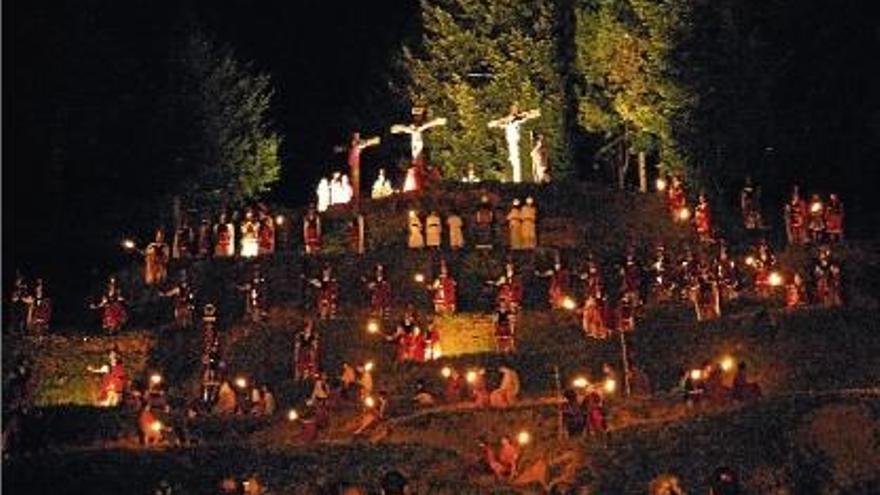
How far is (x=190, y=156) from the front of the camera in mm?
41312

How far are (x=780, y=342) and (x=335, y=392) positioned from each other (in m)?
7.65

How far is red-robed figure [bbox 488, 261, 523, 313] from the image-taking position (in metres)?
26.2

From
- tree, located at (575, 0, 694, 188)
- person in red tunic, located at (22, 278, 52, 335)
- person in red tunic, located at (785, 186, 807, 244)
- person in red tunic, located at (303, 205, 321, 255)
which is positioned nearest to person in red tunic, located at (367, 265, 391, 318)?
person in red tunic, located at (303, 205, 321, 255)

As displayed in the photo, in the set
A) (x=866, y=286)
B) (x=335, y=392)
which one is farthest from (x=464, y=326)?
(x=866, y=286)

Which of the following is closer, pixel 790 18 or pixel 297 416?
pixel 297 416

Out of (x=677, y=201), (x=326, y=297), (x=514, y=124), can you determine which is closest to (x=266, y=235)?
(x=326, y=297)

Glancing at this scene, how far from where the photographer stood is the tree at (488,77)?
4350cm

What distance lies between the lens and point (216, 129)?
141ft

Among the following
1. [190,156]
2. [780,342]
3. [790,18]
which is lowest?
[780,342]

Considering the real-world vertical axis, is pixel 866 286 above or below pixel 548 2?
below

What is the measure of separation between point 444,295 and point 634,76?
51.5 feet

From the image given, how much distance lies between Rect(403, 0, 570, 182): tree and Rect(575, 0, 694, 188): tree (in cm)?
109

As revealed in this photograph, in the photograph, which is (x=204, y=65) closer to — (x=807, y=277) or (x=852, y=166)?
(x=852, y=166)

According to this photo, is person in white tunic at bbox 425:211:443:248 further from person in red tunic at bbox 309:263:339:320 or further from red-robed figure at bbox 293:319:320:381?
red-robed figure at bbox 293:319:320:381
